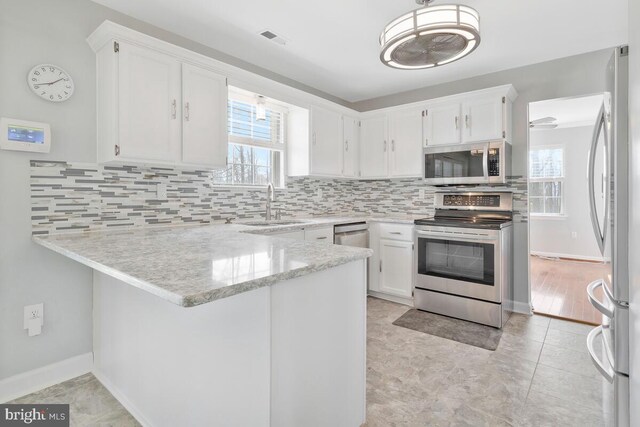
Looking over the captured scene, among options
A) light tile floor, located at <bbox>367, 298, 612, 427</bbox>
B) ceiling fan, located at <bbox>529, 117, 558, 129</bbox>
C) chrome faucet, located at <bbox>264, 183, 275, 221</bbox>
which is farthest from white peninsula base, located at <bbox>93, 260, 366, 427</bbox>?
ceiling fan, located at <bbox>529, 117, 558, 129</bbox>

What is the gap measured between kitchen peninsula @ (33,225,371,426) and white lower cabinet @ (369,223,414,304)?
2042 millimetres

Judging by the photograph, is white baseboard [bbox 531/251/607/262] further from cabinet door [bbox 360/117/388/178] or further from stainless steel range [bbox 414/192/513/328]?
cabinet door [bbox 360/117/388/178]

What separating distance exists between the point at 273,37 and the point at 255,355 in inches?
102

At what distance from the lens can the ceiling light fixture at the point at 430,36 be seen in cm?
180

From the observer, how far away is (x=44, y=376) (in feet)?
6.53

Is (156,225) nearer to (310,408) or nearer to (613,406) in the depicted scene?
(310,408)

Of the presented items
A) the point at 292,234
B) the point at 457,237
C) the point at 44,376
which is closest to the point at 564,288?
the point at 457,237

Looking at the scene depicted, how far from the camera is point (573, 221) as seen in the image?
5867mm

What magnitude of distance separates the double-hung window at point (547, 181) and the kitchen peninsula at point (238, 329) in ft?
20.3

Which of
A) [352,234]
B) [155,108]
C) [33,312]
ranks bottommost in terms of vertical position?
[33,312]

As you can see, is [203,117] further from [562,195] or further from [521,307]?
[562,195]

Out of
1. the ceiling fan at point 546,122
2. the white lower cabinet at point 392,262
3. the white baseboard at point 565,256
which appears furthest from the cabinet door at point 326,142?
the white baseboard at point 565,256

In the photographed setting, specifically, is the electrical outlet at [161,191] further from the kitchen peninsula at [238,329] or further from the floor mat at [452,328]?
the floor mat at [452,328]

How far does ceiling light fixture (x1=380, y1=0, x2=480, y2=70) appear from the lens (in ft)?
5.90
